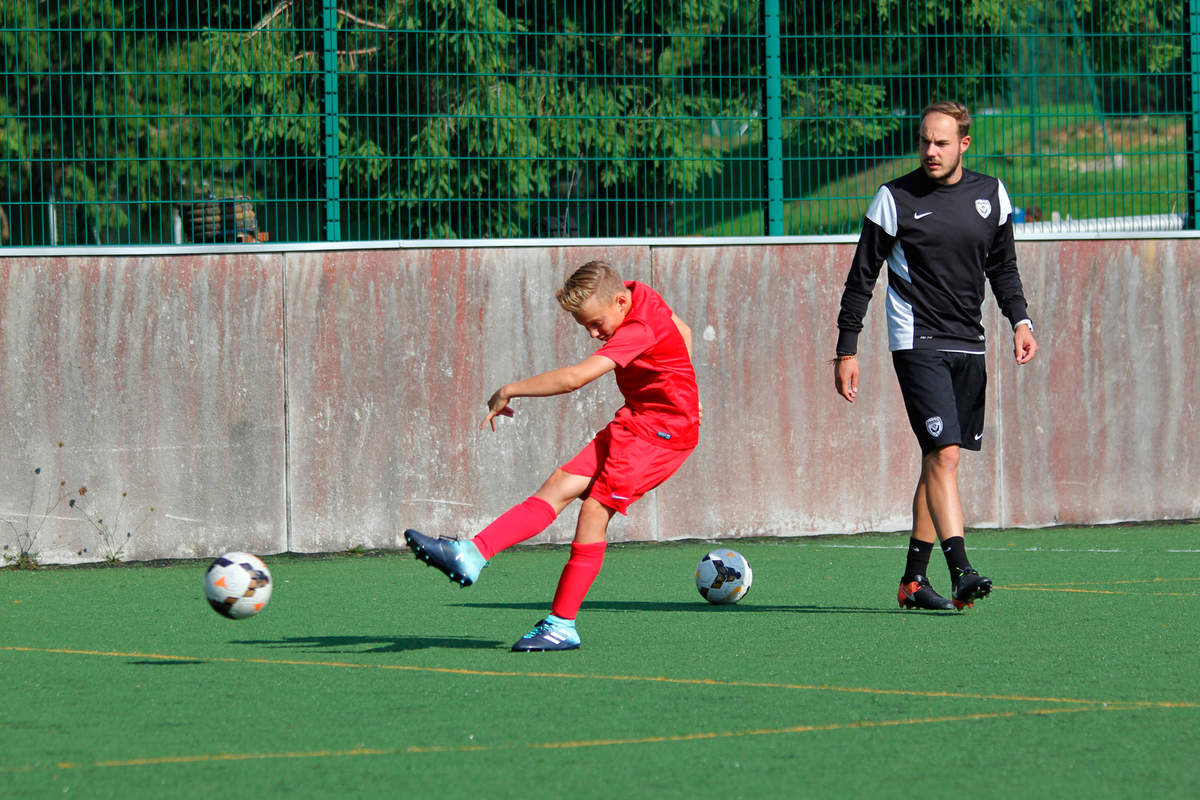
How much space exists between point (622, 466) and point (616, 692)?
1.12 metres

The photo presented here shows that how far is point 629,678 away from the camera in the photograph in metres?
4.75

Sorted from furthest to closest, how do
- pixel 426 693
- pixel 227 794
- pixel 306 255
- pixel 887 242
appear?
pixel 306 255, pixel 887 242, pixel 426 693, pixel 227 794

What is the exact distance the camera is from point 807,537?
9.71 m

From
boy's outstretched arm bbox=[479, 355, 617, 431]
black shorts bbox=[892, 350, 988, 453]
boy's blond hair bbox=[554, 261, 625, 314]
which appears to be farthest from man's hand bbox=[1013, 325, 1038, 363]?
boy's outstretched arm bbox=[479, 355, 617, 431]

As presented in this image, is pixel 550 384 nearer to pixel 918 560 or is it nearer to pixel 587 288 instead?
pixel 587 288

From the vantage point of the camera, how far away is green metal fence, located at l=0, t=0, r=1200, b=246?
9000mm

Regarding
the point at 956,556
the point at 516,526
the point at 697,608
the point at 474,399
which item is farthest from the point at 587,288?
the point at 474,399

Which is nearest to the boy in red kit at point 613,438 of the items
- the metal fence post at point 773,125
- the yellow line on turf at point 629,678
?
the yellow line on turf at point 629,678

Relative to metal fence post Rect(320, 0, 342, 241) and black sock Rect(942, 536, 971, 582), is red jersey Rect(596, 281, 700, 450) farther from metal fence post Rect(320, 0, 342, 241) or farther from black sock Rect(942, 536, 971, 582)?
metal fence post Rect(320, 0, 342, 241)

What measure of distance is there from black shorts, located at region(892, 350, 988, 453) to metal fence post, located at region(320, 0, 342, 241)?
4136 millimetres

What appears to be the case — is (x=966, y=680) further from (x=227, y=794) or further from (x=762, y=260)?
(x=762, y=260)

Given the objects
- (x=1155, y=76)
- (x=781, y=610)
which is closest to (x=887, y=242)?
(x=781, y=610)

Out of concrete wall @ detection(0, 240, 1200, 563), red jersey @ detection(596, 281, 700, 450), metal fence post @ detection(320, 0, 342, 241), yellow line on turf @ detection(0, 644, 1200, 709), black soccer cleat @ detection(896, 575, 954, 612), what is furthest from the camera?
metal fence post @ detection(320, 0, 342, 241)

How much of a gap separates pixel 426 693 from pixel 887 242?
2841 mm
